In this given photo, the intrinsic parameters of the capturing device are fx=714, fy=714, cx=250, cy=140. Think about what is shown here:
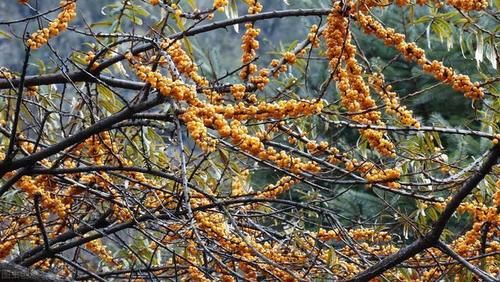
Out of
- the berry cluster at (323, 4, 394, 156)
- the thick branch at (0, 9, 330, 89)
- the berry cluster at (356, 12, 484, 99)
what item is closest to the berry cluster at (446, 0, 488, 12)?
the berry cluster at (356, 12, 484, 99)

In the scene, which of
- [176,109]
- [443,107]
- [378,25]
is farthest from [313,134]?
[443,107]

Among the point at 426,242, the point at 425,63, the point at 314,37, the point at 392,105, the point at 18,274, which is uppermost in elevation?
the point at 314,37

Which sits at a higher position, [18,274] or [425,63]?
[425,63]

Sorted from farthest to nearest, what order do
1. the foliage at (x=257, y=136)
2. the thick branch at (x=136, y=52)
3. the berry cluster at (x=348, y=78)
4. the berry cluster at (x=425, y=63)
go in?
the thick branch at (x=136, y=52), the berry cluster at (x=425, y=63), the berry cluster at (x=348, y=78), the foliage at (x=257, y=136)

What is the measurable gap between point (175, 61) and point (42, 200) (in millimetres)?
940

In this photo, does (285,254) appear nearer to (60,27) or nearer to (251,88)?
(251,88)

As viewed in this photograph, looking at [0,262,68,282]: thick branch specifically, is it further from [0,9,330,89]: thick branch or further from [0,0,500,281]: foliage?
[0,9,330,89]: thick branch

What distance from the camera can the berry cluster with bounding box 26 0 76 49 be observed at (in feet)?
8.13

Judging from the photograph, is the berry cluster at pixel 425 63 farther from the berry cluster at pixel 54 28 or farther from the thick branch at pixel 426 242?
the berry cluster at pixel 54 28

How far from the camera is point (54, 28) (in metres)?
2.53

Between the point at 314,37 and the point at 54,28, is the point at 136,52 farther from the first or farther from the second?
the point at 314,37

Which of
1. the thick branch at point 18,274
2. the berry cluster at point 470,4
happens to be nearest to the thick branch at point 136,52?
the berry cluster at point 470,4

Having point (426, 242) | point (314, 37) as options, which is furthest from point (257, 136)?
point (426, 242)

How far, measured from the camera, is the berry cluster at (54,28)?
248cm
